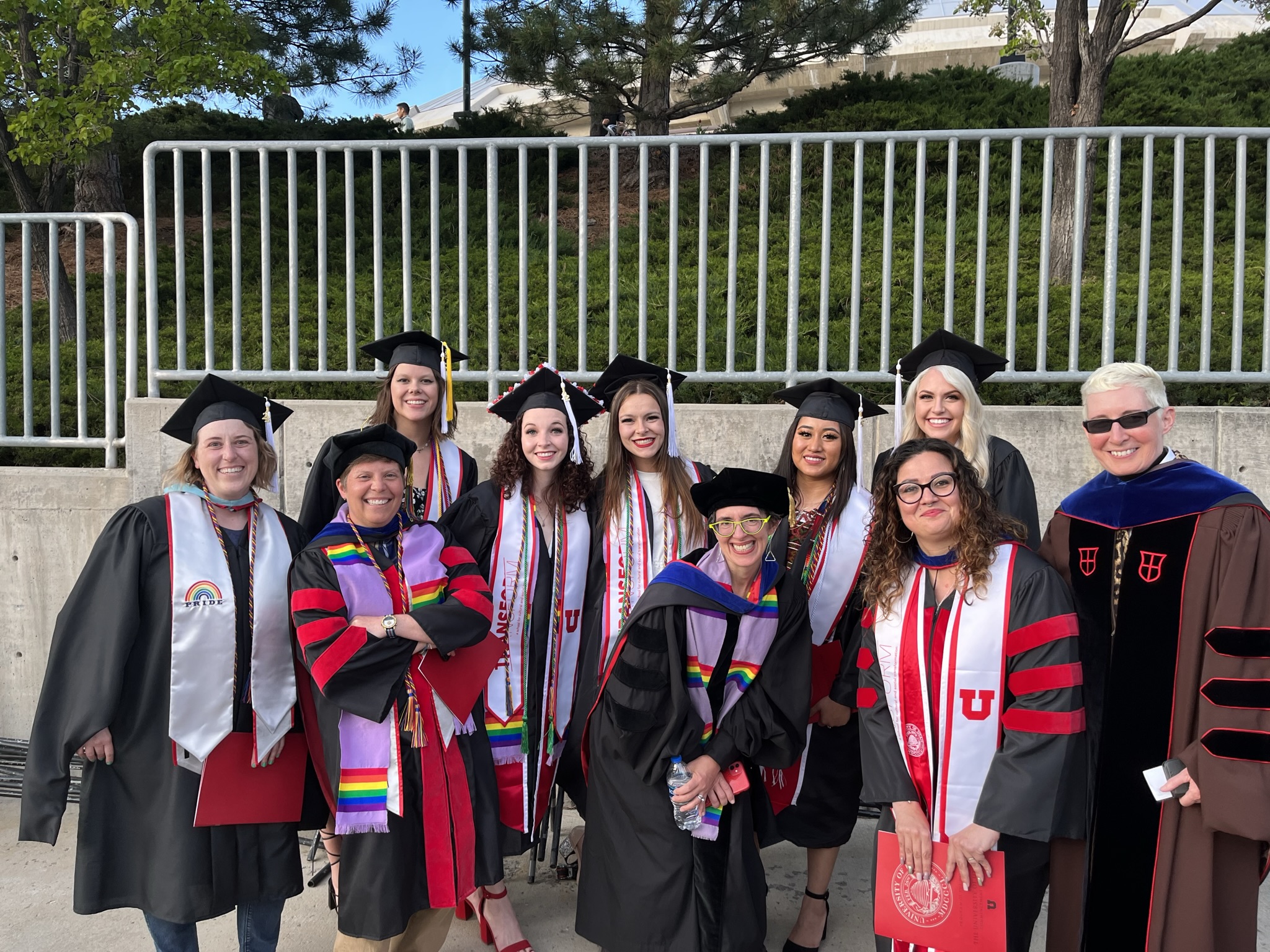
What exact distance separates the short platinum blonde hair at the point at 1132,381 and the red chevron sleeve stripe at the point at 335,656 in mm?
2386

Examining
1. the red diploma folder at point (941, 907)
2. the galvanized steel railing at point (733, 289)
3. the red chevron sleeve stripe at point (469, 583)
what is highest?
the galvanized steel railing at point (733, 289)

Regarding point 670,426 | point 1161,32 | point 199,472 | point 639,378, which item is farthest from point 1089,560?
point 1161,32

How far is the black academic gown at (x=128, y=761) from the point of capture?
320 cm

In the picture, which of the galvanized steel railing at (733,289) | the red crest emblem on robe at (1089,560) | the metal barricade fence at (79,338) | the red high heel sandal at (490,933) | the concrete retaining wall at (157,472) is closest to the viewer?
the red crest emblem on robe at (1089,560)

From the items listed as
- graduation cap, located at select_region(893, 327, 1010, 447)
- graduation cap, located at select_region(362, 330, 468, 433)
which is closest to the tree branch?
graduation cap, located at select_region(893, 327, 1010, 447)

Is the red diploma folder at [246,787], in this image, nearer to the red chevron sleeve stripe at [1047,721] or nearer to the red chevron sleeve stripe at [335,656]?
the red chevron sleeve stripe at [335,656]

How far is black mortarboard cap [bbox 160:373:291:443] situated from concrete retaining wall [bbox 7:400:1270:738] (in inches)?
73.2

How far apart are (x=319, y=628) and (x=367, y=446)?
61 centimetres

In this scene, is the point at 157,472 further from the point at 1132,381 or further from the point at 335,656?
the point at 1132,381

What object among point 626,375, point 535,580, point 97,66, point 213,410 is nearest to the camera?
point 213,410

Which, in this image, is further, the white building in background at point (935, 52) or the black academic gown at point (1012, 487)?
the white building in background at point (935, 52)

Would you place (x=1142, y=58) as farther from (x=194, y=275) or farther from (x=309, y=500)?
(x=309, y=500)

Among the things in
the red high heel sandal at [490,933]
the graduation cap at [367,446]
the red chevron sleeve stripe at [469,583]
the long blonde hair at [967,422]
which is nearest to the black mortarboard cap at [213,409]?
the graduation cap at [367,446]

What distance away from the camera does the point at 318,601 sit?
3.23m
